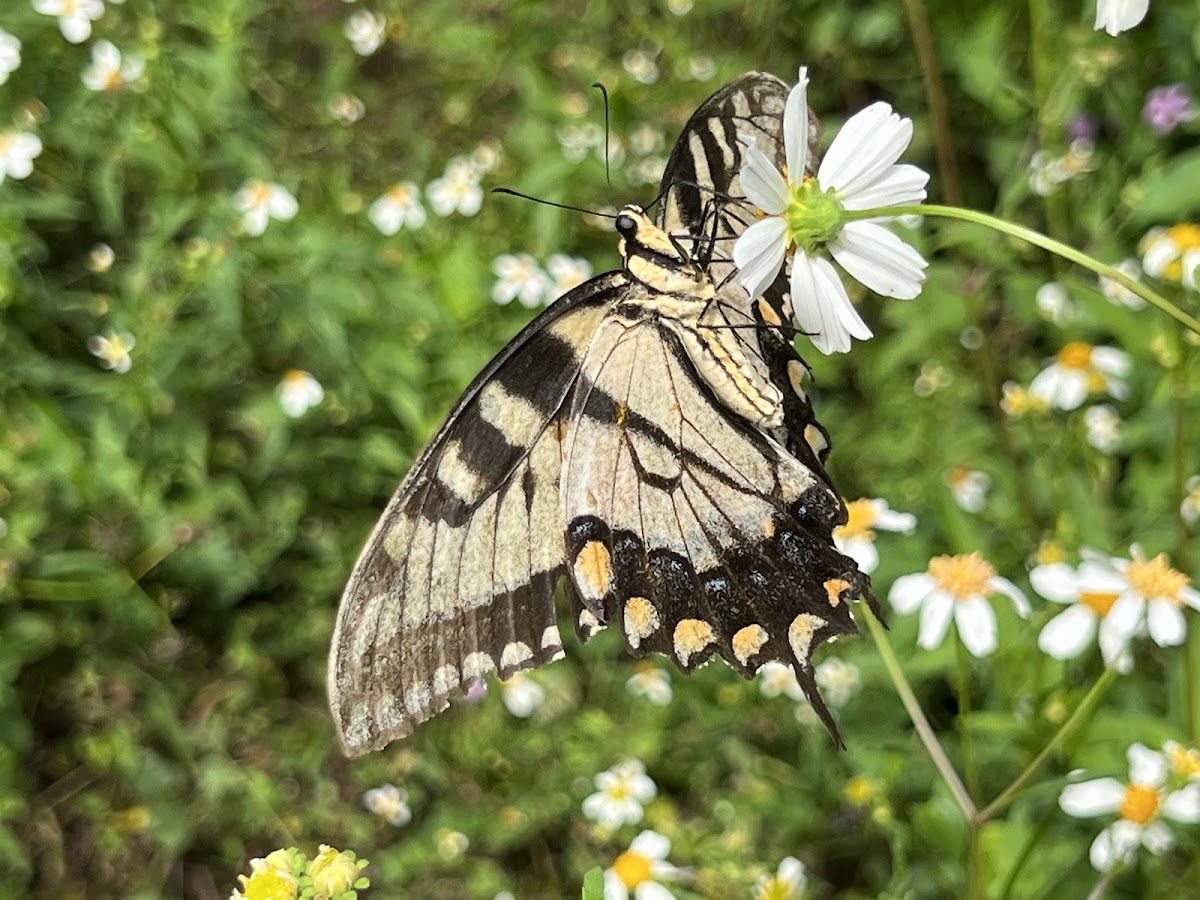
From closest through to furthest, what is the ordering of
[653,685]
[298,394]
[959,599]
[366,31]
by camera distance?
1. [959,599]
2. [653,685]
3. [298,394]
4. [366,31]

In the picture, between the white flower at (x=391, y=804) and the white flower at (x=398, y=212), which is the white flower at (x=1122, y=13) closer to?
the white flower at (x=398, y=212)

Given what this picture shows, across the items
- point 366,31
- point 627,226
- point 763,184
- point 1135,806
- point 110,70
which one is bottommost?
point 1135,806

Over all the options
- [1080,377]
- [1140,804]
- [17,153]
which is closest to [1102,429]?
[1080,377]

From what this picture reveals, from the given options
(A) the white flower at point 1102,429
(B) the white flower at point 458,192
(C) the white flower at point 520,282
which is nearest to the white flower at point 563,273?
(C) the white flower at point 520,282

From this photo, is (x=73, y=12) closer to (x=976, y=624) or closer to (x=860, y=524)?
(x=860, y=524)

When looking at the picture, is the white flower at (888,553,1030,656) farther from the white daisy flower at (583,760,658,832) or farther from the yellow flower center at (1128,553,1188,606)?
the white daisy flower at (583,760,658,832)
